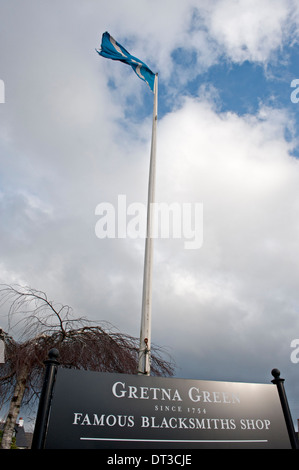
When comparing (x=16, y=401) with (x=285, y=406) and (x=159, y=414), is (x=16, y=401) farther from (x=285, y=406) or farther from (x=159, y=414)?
(x=285, y=406)

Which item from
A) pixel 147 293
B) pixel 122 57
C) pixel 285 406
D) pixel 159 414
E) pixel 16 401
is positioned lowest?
pixel 159 414

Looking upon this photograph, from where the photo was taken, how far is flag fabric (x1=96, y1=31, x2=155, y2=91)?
27.0 feet

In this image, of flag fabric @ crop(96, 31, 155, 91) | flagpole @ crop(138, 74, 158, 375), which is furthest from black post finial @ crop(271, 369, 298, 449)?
flag fabric @ crop(96, 31, 155, 91)

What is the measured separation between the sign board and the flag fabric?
729 centimetres

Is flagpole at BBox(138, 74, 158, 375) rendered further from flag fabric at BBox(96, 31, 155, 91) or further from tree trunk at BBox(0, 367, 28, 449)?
tree trunk at BBox(0, 367, 28, 449)

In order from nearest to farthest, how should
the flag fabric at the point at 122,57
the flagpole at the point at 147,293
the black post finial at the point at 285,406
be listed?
the black post finial at the point at 285,406, the flagpole at the point at 147,293, the flag fabric at the point at 122,57

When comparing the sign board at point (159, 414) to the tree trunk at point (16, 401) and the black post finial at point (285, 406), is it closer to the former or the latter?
the black post finial at point (285, 406)

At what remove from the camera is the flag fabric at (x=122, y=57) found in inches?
324

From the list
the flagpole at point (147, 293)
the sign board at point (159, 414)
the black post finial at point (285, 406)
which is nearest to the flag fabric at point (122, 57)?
the flagpole at point (147, 293)

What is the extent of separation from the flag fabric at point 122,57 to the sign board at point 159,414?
729cm

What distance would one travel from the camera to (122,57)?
8.30m

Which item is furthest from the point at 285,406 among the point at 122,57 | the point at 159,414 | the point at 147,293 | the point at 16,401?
the point at 122,57

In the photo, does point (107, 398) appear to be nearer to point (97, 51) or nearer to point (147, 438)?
point (147, 438)

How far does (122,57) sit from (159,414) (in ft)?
27.2
